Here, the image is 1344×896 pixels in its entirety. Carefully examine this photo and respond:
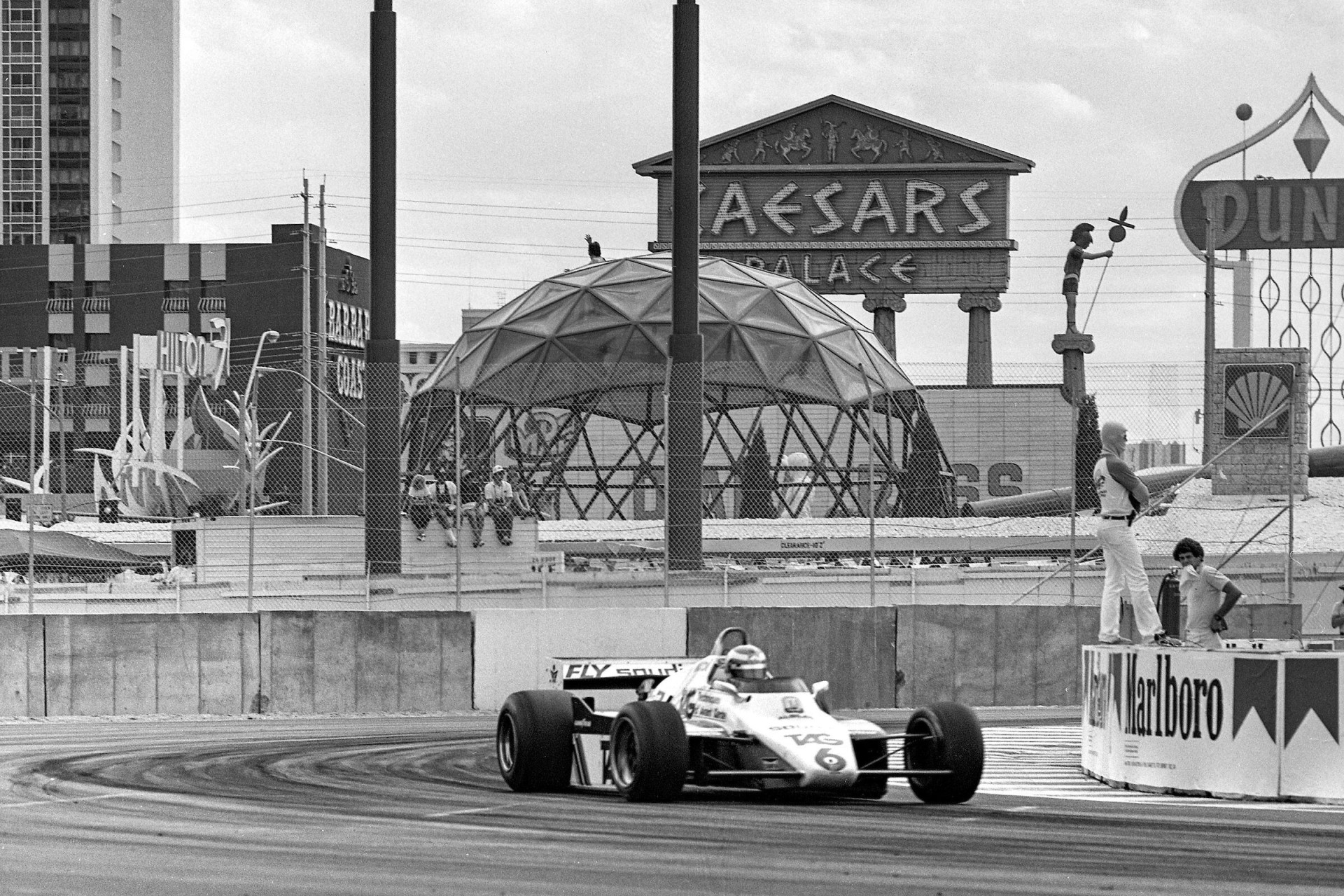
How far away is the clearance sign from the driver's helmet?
2083 inches

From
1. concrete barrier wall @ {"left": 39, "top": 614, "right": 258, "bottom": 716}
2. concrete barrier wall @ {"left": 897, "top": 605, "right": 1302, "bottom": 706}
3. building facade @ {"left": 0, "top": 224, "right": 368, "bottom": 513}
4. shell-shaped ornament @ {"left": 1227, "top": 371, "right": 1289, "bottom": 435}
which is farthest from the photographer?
building facade @ {"left": 0, "top": 224, "right": 368, "bottom": 513}

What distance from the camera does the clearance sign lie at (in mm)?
64812

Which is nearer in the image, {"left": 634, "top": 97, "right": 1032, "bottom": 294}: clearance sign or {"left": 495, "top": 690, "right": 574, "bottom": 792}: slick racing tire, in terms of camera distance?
{"left": 495, "top": 690, "right": 574, "bottom": 792}: slick racing tire

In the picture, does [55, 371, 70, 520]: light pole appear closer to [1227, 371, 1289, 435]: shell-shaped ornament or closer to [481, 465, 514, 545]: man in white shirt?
[481, 465, 514, 545]: man in white shirt

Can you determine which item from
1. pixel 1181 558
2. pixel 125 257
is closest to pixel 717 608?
pixel 1181 558

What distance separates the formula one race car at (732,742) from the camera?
446 inches

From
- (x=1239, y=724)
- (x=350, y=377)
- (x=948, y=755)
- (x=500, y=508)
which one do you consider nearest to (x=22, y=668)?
(x=500, y=508)

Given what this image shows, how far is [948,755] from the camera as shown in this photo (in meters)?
11.6

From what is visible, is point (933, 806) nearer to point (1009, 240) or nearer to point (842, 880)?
point (842, 880)

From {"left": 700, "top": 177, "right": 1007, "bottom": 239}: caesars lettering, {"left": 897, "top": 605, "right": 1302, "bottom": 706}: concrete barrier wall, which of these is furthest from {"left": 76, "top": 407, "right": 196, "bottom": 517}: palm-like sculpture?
{"left": 897, "top": 605, "right": 1302, "bottom": 706}: concrete barrier wall

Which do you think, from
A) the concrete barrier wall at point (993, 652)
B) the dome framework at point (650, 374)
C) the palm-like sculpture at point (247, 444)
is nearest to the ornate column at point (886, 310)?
the dome framework at point (650, 374)

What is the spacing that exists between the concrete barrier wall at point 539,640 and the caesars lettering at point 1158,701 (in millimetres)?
8305

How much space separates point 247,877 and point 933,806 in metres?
4.54

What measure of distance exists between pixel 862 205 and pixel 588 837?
56676 mm
